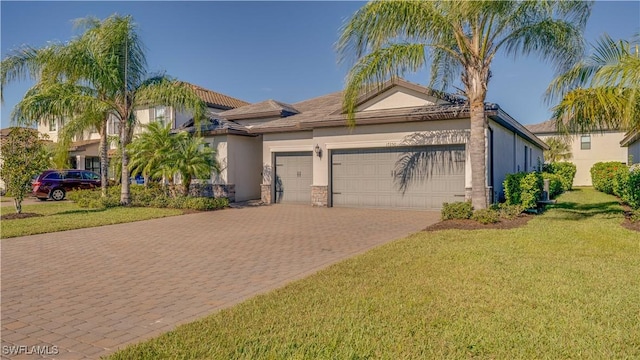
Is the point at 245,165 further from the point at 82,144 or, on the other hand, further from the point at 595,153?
the point at 595,153

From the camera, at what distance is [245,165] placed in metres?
20.4

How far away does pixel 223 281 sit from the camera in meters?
5.97

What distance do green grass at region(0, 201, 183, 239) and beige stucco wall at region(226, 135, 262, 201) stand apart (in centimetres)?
454

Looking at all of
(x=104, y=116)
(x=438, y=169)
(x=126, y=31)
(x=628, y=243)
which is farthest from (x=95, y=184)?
(x=628, y=243)

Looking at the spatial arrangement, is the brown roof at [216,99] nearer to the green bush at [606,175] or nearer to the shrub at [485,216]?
the shrub at [485,216]

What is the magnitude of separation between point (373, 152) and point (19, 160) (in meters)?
12.8

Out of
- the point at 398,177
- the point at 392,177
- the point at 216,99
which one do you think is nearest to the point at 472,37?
the point at 398,177

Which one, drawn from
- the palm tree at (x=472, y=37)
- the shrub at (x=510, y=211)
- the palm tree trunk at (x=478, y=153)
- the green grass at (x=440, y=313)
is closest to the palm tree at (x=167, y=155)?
the palm tree at (x=472, y=37)

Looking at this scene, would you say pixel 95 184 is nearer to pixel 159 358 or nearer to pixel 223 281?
pixel 223 281

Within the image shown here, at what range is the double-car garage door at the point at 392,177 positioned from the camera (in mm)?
14758

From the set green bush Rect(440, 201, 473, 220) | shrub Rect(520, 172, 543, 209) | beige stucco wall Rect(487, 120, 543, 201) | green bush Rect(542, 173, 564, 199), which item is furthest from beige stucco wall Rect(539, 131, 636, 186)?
green bush Rect(440, 201, 473, 220)

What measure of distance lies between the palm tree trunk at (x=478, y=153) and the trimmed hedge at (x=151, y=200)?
10.2 m

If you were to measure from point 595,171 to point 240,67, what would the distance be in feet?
78.5

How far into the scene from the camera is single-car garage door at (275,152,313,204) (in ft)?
60.3
